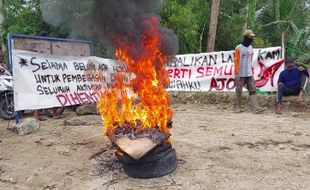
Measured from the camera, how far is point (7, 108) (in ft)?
31.5

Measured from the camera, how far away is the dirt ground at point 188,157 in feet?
15.6

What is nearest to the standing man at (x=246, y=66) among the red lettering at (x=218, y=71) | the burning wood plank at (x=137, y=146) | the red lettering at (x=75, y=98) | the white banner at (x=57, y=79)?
the red lettering at (x=218, y=71)

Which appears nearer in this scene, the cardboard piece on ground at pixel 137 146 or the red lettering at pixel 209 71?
the cardboard piece on ground at pixel 137 146

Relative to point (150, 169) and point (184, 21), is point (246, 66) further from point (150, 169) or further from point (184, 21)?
point (184, 21)

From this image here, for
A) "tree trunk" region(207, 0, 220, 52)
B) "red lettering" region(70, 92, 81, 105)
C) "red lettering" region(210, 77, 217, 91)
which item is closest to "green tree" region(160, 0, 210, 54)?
"tree trunk" region(207, 0, 220, 52)

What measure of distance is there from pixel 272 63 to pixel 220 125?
11.7 ft

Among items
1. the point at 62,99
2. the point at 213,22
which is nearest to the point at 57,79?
the point at 62,99

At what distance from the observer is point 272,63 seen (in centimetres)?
1058

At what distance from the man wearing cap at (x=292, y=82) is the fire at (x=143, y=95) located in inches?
181

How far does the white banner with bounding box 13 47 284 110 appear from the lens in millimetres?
8008

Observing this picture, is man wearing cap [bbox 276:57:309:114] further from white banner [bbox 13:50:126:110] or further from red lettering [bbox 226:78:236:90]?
white banner [bbox 13:50:126:110]

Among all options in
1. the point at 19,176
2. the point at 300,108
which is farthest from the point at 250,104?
the point at 19,176

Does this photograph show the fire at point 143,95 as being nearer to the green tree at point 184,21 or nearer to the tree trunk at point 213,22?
the green tree at point 184,21

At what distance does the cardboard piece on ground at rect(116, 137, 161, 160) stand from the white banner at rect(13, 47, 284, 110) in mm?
2778
